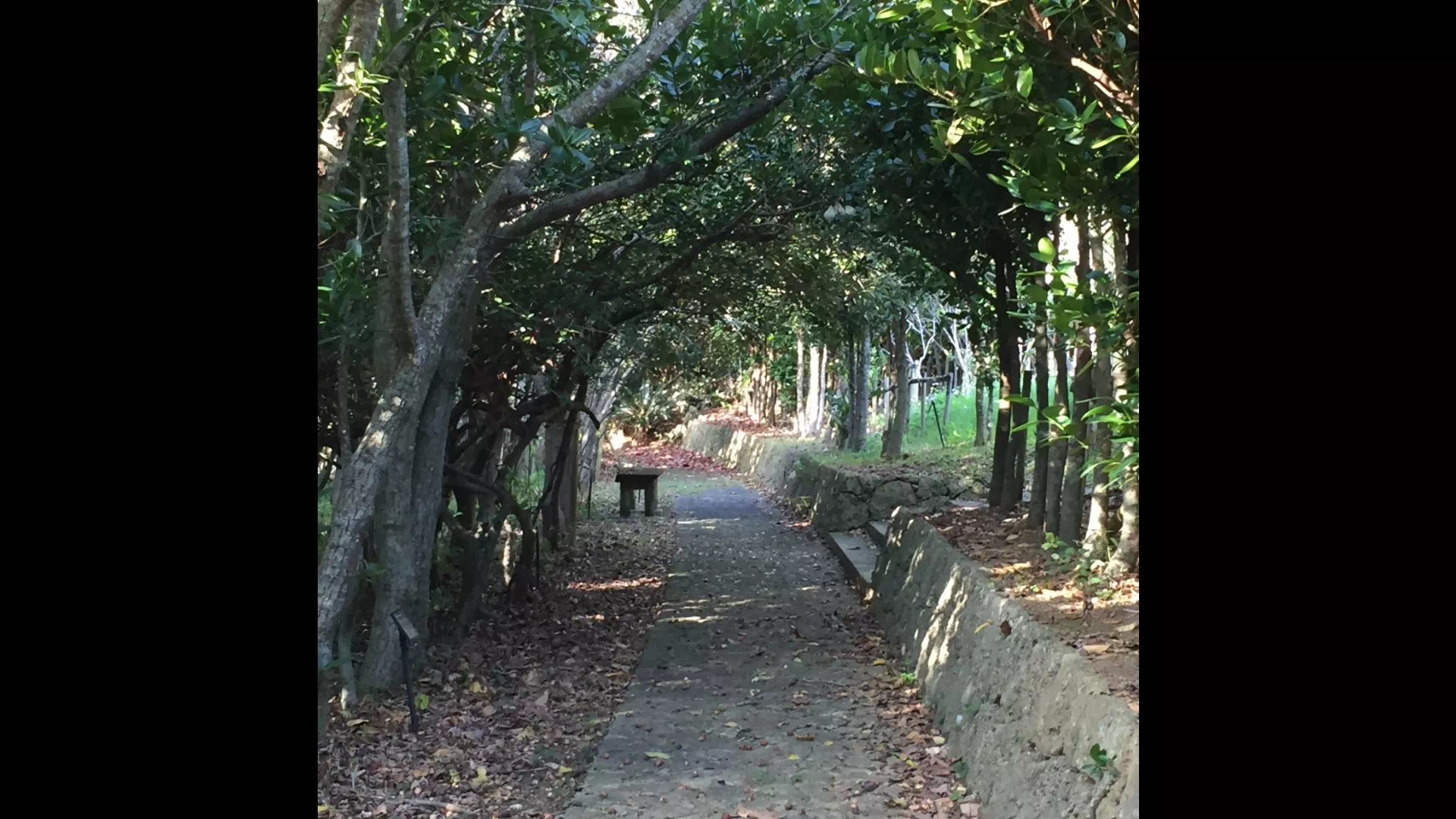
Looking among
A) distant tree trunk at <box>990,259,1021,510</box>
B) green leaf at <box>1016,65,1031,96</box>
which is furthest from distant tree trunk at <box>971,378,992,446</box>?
green leaf at <box>1016,65,1031,96</box>

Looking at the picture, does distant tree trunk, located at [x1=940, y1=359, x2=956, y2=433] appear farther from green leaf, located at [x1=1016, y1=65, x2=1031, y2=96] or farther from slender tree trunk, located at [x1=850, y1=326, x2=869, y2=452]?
green leaf, located at [x1=1016, y1=65, x2=1031, y2=96]

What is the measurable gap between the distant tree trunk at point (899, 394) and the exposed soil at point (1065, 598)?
8223mm

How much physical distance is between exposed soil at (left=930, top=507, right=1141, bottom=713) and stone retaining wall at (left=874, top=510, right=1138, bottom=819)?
82mm

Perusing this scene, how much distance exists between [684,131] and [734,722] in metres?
4.04

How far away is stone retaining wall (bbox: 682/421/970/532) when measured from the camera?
1445 cm

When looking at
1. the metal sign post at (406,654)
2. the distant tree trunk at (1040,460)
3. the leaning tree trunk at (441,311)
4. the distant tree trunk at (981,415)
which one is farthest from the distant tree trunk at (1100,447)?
the distant tree trunk at (981,415)

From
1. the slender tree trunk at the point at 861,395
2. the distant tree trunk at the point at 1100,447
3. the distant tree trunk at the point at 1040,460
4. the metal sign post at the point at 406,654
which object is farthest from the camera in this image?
the slender tree trunk at the point at 861,395

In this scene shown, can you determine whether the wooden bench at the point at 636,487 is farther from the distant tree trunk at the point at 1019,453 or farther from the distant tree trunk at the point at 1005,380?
the distant tree trunk at the point at 1019,453

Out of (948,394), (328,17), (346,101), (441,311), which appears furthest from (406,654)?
(948,394)

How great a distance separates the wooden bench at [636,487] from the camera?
64.2 ft

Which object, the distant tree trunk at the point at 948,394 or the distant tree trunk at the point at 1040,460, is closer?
the distant tree trunk at the point at 1040,460
